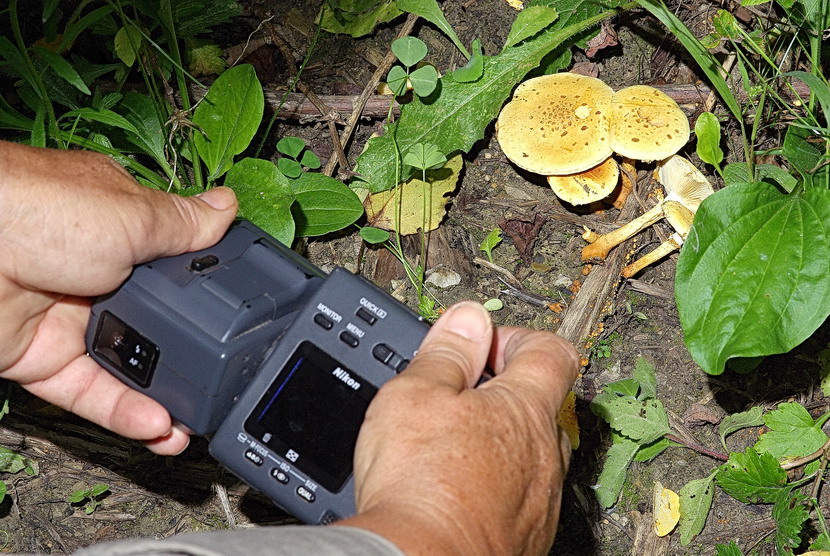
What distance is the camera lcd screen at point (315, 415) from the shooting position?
1509mm

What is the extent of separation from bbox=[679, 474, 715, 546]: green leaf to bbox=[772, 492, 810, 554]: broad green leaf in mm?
189

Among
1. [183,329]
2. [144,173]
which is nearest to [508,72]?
[144,173]

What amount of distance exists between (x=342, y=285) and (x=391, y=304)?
0.36 ft

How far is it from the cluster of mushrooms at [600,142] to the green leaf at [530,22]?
15cm

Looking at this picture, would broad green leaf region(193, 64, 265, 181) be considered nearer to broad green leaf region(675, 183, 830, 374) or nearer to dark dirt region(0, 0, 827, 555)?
dark dirt region(0, 0, 827, 555)

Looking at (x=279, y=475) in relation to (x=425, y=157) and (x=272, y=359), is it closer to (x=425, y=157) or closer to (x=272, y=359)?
(x=272, y=359)

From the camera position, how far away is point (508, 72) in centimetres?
248

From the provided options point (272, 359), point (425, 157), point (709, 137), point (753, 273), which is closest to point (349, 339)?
point (272, 359)

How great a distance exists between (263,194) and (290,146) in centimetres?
33

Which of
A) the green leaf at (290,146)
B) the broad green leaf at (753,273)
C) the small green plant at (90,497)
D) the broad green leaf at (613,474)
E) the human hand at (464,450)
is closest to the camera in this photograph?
the human hand at (464,450)

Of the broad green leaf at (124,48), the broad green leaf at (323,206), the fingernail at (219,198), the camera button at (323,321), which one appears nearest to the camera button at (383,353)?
the camera button at (323,321)

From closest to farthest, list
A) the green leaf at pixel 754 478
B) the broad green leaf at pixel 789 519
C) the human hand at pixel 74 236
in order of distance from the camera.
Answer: the human hand at pixel 74 236 → the broad green leaf at pixel 789 519 → the green leaf at pixel 754 478

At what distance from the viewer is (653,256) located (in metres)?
2.43

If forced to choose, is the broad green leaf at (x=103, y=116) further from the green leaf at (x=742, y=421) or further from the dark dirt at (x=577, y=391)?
the green leaf at (x=742, y=421)
